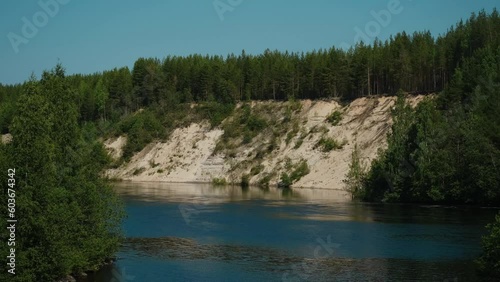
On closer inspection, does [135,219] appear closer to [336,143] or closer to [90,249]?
[90,249]

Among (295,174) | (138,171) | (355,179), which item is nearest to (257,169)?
(295,174)

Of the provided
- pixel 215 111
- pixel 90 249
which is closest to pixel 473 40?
pixel 215 111

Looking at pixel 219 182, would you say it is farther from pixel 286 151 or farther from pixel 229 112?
pixel 229 112

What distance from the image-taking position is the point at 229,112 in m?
145

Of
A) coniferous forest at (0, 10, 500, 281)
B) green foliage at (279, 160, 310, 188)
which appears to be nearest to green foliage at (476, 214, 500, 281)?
coniferous forest at (0, 10, 500, 281)

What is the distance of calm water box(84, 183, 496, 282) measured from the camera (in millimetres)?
41125

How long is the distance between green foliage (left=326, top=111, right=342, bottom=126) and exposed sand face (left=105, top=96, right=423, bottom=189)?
0.78m

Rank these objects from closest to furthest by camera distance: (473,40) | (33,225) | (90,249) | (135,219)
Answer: (33,225) < (90,249) < (135,219) < (473,40)

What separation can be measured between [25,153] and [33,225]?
3.70 meters

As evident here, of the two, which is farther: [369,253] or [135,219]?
[135,219]

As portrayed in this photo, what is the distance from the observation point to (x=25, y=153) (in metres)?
32.7

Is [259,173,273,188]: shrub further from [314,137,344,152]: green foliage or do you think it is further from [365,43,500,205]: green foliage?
[365,43,500,205]: green foliage

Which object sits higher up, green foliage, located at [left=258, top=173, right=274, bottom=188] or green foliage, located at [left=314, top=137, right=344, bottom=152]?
green foliage, located at [left=314, top=137, right=344, bottom=152]

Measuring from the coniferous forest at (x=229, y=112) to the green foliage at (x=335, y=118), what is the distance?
25.2 feet
